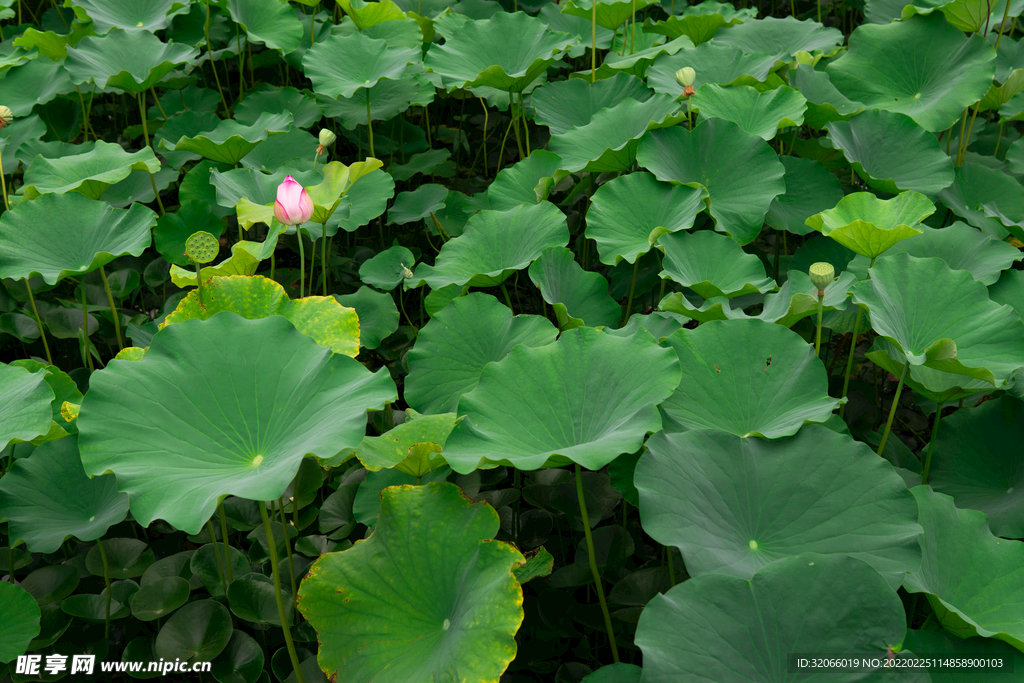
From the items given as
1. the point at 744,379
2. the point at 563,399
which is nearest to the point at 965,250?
the point at 744,379

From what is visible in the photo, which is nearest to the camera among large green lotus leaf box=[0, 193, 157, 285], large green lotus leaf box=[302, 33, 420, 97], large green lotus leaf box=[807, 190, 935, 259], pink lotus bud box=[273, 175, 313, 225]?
large green lotus leaf box=[807, 190, 935, 259]

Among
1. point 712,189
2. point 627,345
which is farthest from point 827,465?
point 712,189

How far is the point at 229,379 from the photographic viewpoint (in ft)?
4.29

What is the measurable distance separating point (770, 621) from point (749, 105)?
5.56 feet

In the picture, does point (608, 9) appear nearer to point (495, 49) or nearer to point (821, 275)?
point (495, 49)

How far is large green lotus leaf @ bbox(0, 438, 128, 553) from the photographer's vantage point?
1.45 meters

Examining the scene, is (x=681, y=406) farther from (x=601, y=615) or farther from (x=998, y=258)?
(x=998, y=258)

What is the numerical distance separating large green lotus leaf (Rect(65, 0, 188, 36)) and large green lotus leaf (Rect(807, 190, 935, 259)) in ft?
8.59

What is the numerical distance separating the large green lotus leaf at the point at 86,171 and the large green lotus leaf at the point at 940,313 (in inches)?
80.7

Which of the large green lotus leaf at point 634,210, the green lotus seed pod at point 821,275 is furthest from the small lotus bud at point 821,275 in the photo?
the large green lotus leaf at point 634,210

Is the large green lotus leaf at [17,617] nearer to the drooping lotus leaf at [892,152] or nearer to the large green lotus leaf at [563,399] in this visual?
the large green lotus leaf at [563,399]

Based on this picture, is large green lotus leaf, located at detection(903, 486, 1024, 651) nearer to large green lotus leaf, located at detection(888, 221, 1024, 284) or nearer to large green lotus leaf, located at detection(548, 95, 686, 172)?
large green lotus leaf, located at detection(888, 221, 1024, 284)

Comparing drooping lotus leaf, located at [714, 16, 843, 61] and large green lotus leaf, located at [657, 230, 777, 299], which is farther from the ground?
drooping lotus leaf, located at [714, 16, 843, 61]

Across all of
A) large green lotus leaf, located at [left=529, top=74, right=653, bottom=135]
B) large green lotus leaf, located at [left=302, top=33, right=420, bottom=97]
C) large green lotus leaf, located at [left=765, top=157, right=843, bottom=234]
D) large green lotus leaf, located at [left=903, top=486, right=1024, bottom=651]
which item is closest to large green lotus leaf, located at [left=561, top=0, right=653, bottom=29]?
large green lotus leaf, located at [left=529, top=74, right=653, bottom=135]
